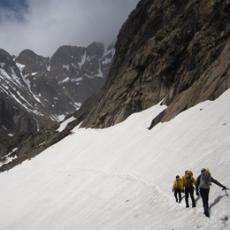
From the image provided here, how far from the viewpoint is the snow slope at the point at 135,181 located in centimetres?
1972

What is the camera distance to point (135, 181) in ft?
92.8

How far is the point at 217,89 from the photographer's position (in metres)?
33.5

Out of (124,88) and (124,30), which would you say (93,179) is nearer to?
(124,88)

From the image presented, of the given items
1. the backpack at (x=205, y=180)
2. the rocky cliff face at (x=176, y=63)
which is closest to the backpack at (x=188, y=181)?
the backpack at (x=205, y=180)

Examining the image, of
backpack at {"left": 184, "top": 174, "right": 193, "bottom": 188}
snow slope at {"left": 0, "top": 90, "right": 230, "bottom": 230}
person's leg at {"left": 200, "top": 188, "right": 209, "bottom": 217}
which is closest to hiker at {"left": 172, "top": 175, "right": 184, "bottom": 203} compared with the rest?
snow slope at {"left": 0, "top": 90, "right": 230, "bottom": 230}

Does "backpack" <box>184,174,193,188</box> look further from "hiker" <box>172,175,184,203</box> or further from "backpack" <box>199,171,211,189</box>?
"backpack" <box>199,171,211,189</box>

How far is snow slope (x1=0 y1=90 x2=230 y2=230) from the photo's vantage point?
19719mm

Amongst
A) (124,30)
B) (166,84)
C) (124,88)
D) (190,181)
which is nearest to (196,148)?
(190,181)

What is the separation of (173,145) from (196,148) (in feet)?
14.4

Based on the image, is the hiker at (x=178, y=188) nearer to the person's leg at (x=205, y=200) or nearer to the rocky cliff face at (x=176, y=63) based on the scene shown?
the person's leg at (x=205, y=200)

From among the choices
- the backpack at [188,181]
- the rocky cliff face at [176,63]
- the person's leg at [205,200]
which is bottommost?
the person's leg at [205,200]

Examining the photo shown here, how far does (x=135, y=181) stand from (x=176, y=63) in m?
30.9

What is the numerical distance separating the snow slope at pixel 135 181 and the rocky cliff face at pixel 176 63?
9.34 feet

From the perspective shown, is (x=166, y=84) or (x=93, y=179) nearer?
(x=93, y=179)
